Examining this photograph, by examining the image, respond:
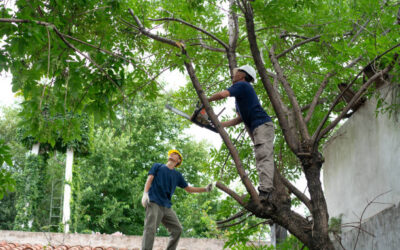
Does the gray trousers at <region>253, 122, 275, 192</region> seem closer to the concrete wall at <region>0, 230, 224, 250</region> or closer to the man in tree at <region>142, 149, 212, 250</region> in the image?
the man in tree at <region>142, 149, 212, 250</region>

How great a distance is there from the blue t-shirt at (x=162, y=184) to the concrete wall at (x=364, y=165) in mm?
2416

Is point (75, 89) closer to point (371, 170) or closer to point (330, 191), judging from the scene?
point (371, 170)

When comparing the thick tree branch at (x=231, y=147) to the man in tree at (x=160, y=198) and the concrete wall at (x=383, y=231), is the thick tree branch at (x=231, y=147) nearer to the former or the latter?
the concrete wall at (x=383, y=231)

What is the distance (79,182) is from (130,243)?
15.0 m

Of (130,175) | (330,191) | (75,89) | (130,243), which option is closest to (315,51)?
(330,191)

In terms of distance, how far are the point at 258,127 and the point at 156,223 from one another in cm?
216

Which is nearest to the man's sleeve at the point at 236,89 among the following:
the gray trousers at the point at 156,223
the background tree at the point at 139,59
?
the background tree at the point at 139,59

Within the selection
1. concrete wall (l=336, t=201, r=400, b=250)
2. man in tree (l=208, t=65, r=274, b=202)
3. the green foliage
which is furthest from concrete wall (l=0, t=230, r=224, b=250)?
the green foliage

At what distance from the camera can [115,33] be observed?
5.17 metres

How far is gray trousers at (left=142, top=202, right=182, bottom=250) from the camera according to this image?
19.1 feet

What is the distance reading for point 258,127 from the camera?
4.54m

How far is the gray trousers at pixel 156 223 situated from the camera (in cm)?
581

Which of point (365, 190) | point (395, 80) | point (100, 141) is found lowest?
point (365, 190)

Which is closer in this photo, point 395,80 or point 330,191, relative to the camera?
point 395,80
